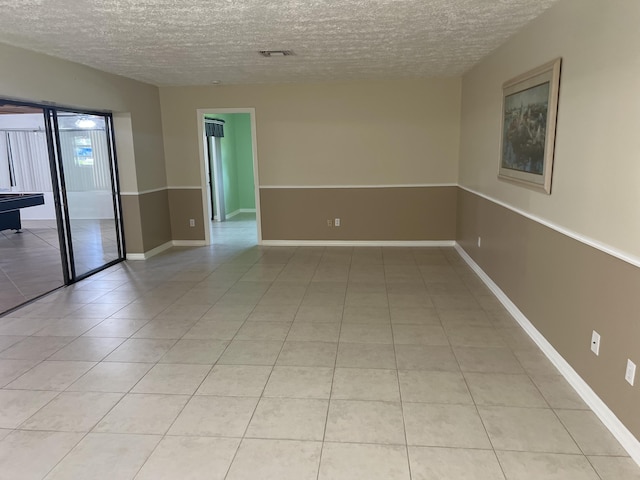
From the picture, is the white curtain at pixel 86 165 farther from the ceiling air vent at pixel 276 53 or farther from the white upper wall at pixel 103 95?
the ceiling air vent at pixel 276 53

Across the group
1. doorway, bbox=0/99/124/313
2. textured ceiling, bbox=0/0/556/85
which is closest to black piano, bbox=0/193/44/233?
doorway, bbox=0/99/124/313

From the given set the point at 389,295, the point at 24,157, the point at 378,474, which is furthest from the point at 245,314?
the point at 24,157

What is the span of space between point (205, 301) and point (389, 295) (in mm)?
1766

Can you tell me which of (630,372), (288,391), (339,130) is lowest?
(288,391)

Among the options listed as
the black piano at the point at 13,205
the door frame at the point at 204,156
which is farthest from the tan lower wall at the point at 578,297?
the black piano at the point at 13,205

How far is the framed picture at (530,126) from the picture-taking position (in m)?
3.00

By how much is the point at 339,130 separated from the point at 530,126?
3.36 meters

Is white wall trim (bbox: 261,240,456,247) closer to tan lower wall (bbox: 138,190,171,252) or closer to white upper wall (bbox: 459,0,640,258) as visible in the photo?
tan lower wall (bbox: 138,190,171,252)

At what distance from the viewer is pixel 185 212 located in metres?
6.84

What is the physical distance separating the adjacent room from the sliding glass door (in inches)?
1.2

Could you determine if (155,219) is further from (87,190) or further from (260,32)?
(260,32)

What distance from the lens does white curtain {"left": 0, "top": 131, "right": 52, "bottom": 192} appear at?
8.79 metres

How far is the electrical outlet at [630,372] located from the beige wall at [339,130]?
4.53 metres

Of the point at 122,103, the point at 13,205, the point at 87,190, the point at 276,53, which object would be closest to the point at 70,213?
the point at 87,190
